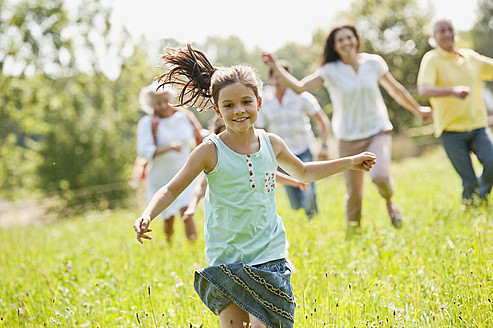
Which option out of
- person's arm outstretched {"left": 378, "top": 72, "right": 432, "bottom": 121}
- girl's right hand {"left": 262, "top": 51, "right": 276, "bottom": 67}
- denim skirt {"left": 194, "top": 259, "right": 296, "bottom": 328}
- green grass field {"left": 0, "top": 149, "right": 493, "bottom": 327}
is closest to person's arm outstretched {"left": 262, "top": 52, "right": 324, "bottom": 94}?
girl's right hand {"left": 262, "top": 51, "right": 276, "bottom": 67}

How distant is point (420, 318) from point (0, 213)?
22.8 metres

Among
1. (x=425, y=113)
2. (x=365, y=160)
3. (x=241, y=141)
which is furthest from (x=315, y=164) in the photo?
(x=425, y=113)

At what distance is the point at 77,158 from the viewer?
28.1 metres

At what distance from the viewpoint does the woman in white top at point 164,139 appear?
662 cm

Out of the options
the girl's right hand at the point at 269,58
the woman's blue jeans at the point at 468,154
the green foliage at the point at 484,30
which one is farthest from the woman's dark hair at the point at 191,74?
the green foliage at the point at 484,30

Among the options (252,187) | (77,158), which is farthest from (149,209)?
(77,158)

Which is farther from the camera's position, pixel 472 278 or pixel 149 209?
pixel 472 278

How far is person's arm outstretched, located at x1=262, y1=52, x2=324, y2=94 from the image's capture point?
5.06m

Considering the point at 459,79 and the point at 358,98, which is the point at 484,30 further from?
the point at 358,98

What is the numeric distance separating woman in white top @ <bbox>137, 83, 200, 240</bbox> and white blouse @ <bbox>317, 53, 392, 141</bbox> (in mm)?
1855

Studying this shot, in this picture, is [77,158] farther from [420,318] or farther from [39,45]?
[420,318]

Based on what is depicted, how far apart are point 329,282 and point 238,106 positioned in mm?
1698

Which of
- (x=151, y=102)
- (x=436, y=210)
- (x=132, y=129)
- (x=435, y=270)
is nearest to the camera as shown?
(x=435, y=270)

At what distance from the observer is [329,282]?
4047mm
